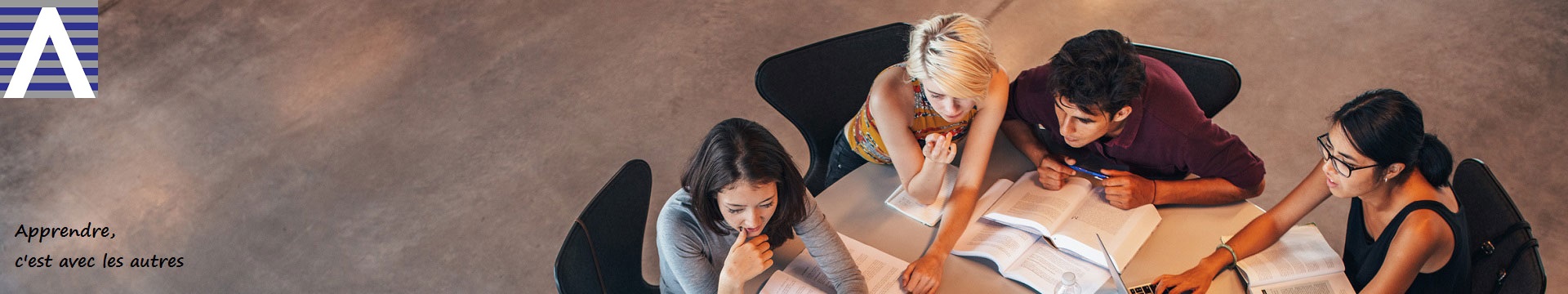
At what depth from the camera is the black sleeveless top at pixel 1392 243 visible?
2139mm

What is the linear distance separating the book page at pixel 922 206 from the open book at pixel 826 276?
0.16 m

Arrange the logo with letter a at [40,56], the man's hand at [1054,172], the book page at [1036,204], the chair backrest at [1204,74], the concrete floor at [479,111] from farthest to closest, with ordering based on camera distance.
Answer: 1. the logo with letter a at [40,56]
2. the concrete floor at [479,111]
3. the chair backrest at [1204,74]
4. the man's hand at [1054,172]
5. the book page at [1036,204]

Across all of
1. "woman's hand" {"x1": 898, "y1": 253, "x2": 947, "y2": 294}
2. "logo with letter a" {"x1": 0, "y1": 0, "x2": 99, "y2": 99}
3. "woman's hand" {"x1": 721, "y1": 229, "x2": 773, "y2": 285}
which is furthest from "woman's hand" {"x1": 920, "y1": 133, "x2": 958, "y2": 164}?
"logo with letter a" {"x1": 0, "y1": 0, "x2": 99, "y2": 99}

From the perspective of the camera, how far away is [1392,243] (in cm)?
217

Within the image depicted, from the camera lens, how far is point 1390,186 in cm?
219

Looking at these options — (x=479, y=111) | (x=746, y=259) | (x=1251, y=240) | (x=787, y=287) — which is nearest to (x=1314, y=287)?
(x=1251, y=240)

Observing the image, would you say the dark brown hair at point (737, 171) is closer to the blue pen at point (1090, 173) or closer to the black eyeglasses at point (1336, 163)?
the blue pen at point (1090, 173)

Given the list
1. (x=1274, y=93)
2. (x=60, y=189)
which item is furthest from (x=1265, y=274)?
(x=60, y=189)

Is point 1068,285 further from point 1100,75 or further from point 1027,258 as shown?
point 1100,75

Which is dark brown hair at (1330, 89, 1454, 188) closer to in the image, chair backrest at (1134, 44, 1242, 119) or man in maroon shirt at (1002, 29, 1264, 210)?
man in maroon shirt at (1002, 29, 1264, 210)

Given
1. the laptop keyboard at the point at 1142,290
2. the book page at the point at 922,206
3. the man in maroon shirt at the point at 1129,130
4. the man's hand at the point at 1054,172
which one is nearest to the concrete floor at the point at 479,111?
the man in maroon shirt at the point at 1129,130

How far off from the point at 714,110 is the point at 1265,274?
2462 mm

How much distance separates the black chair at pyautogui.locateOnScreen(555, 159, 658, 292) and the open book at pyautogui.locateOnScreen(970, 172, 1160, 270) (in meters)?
0.89

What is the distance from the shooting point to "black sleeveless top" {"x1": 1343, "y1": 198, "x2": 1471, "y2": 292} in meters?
2.14
